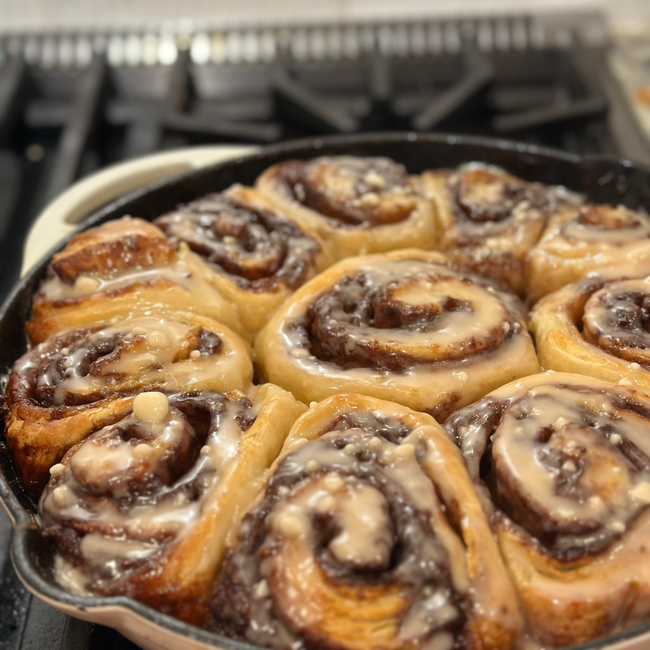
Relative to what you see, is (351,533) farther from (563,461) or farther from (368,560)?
(563,461)

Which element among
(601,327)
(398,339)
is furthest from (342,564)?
(601,327)

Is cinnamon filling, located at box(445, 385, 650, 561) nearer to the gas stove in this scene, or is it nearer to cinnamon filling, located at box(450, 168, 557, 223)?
cinnamon filling, located at box(450, 168, 557, 223)

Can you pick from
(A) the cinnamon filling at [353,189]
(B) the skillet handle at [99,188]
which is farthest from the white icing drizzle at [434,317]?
(B) the skillet handle at [99,188]

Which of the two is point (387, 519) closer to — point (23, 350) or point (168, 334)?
point (168, 334)

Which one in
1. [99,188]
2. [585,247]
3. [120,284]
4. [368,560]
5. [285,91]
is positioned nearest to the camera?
[368,560]

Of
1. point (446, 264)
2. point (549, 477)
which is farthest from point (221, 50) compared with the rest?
point (549, 477)

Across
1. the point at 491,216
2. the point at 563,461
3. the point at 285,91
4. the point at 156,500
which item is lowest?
the point at 156,500

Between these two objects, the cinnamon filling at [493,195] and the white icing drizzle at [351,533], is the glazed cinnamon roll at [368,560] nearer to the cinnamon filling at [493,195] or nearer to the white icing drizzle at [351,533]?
the white icing drizzle at [351,533]
